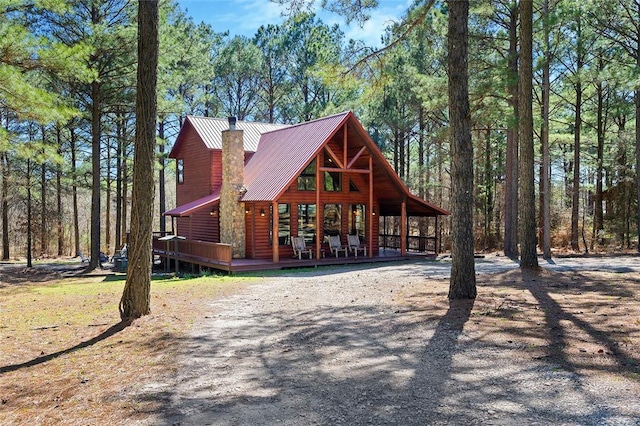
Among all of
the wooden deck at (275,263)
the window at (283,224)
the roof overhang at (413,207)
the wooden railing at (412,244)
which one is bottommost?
the wooden deck at (275,263)

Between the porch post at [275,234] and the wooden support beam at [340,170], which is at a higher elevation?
the wooden support beam at [340,170]

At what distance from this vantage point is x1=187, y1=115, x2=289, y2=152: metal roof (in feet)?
66.0

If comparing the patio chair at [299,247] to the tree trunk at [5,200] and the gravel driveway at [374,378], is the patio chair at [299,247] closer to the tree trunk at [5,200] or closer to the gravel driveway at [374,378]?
the gravel driveway at [374,378]

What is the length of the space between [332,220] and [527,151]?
8.71 metres

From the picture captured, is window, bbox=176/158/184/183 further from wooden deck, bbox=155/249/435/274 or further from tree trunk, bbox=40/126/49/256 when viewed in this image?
tree trunk, bbox=40/126/49/256

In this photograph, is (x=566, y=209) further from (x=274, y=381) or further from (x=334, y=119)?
(x=274, y=381)

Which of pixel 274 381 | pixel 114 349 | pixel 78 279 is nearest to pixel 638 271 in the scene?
pixel 274 381

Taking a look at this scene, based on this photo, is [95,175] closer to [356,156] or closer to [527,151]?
[356,156]

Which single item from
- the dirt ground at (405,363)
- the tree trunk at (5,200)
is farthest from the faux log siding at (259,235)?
the tree trunk at (5,200)

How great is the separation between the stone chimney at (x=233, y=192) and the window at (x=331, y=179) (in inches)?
129

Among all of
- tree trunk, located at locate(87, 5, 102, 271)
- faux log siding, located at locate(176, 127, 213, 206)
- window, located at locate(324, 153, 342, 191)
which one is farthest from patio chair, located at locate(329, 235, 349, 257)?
tree trunk, located at locate(87, 5, 102, 271)

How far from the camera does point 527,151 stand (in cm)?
1105

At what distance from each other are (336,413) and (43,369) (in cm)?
351

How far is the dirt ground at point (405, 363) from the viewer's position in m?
3.88
